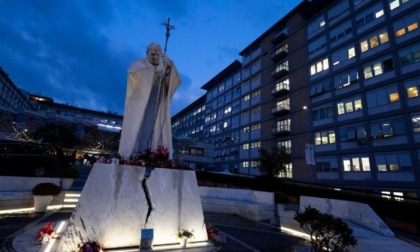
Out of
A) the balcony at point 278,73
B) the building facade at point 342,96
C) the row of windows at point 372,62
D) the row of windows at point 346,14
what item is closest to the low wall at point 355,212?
the building facade at point 342,96

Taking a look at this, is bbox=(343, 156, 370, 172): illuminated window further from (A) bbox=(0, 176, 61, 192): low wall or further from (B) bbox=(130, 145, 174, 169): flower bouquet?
(A) bbox=(0, 176, 61, 192): low wall

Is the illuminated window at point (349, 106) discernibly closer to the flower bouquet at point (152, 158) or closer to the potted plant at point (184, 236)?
the flower bouquet at point (152, 158)

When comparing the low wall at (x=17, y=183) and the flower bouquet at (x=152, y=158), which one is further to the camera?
the low wall at (x=17, y=183)

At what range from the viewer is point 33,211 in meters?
12.1

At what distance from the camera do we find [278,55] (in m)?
43.9

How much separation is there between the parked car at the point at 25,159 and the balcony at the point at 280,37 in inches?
1609

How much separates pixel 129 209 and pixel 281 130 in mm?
36300

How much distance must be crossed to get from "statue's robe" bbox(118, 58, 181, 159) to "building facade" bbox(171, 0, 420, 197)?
19072mm

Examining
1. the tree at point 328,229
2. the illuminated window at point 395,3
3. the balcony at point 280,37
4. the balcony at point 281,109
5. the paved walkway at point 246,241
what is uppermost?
the balcony at point 280,37

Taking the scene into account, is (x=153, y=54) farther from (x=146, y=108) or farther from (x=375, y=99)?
(x=375, y=99)

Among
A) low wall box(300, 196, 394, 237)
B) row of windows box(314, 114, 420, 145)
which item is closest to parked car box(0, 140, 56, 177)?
low wall box(300, 196, 394, 237)

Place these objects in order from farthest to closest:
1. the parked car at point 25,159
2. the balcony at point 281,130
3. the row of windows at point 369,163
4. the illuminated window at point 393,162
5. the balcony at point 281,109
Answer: the balcony at point 281,109
the balcony at point 281,130
the row of windows at point 369,163
the illuminated window at point 393,162
the parked car at point 25,159

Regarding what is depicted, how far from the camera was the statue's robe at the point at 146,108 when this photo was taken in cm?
833

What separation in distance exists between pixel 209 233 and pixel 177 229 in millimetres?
1397
